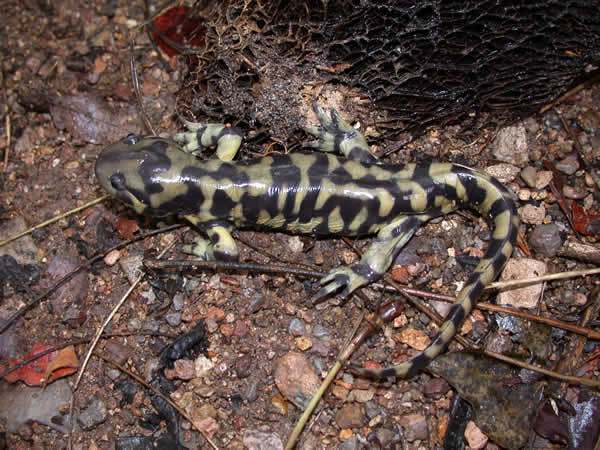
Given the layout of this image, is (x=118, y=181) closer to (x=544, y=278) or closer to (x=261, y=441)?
(x=261, y=441)

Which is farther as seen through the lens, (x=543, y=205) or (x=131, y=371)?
(x=543, y=205)

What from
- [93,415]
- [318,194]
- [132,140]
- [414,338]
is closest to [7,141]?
[132,140]

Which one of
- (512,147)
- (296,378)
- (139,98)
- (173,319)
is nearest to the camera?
(296,378)

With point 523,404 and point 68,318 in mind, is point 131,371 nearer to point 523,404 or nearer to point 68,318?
point 68,318

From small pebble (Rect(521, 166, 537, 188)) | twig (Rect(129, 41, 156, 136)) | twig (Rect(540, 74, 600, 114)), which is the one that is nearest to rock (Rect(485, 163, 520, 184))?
small pebble (Rect(521, 166, 537, 188))

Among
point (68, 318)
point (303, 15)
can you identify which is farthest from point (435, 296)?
point (68, 318)

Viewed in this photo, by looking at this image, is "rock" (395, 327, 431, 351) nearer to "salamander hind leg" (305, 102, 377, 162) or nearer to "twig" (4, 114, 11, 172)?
"salamander hind leg" (305, 102, 377, 162)

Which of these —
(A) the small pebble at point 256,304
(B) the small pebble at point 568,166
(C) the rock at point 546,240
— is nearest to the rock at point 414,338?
(A) the small pebble at point 256,304
